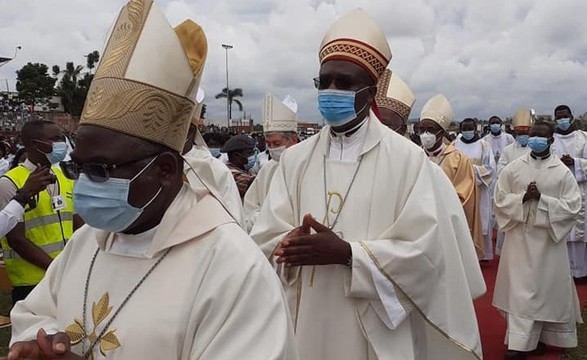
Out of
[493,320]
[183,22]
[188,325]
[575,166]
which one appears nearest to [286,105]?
[493,320]

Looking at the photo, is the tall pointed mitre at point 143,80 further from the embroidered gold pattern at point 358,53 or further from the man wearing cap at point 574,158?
the man wearing cap at point 574,158

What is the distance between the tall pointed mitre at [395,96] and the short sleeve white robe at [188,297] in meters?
3.34

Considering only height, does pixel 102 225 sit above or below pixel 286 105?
below

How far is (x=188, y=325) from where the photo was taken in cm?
178

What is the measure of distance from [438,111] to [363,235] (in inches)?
178

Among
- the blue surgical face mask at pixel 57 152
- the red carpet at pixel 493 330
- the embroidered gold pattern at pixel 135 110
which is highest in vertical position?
the embroidered gold pattern at pixel 135 110

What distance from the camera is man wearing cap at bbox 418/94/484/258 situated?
23.1 ft

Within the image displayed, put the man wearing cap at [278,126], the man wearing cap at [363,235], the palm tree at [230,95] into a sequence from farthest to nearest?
the palm tree at [230,95] → the man wearing cap at [278,126] → the man wearing cap at [363,235]

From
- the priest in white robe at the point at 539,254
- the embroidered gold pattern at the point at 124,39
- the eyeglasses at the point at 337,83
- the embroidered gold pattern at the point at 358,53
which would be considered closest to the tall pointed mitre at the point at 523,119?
the priest in white robe at the point at 539,254

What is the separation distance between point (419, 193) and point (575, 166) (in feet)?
21.5

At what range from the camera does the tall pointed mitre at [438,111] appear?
733cm

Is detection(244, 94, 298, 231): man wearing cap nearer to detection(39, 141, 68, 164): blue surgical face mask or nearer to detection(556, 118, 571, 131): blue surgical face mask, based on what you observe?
detection(39, 141, 68, 164): blue surgical face mask

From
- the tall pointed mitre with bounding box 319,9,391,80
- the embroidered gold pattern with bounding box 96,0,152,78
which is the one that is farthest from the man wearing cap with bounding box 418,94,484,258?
the embroidered gold pattern with bounding box 96,0,152,78

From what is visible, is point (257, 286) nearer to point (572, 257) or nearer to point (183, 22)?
point (183, 22)
